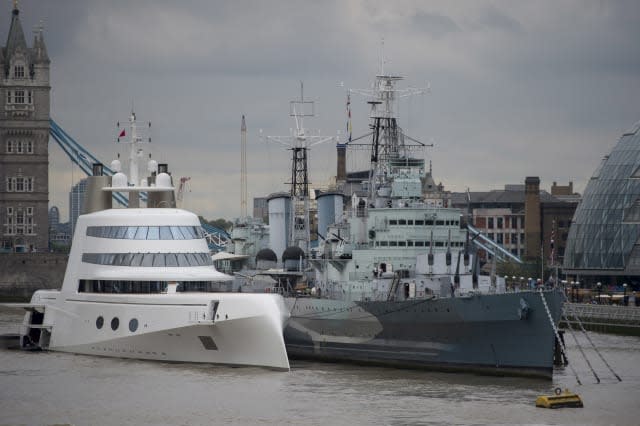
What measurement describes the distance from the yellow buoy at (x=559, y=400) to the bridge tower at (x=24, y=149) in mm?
98890

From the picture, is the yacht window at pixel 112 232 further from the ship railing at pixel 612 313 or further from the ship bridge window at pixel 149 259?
the ship railing at pixel 612 313

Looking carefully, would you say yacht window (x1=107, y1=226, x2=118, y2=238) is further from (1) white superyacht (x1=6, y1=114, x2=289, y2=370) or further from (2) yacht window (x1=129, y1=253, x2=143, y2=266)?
(2) yacht window (x1=129, y1=253, x2=143, y2=266)

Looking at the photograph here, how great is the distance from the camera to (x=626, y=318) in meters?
76.4

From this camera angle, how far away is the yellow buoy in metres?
44.6

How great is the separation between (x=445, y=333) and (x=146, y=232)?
1311cm

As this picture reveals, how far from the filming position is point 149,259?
57.2m

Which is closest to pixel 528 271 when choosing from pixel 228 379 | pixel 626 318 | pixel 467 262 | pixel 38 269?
pixel 626 318

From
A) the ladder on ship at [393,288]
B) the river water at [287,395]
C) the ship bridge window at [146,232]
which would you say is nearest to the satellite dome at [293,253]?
the ship bridge window at [146,232]

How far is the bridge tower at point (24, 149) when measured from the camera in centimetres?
13738

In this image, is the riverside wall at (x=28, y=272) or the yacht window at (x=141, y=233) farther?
the riverside wall at (x=28, y=272)

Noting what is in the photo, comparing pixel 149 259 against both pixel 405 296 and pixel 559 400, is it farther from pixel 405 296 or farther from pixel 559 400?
pixel 559 400

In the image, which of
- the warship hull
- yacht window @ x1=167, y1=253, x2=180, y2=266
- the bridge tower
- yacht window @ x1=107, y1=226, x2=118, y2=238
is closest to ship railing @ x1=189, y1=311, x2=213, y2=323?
yacht window @ x1=167, y1=253, x2=180, y2=266

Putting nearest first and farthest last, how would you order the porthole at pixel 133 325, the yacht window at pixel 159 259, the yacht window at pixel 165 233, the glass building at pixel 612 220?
the porthole at pixel 133 325
the yacht window at pixel 159 259
the yacht window at pixel 165 233
the glass building at pixel 612 220

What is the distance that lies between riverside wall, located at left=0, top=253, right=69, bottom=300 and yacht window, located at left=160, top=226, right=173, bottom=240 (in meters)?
73.0
